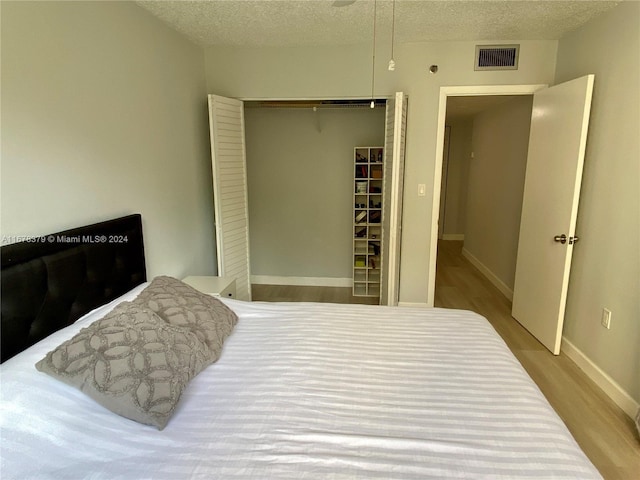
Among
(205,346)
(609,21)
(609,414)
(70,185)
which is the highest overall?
(609,21)

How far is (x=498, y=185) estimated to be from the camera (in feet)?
15.1

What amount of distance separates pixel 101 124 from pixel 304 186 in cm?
254

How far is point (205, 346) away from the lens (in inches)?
62.7

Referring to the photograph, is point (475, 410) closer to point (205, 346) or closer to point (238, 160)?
point (205, 346)

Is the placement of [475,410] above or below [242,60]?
below

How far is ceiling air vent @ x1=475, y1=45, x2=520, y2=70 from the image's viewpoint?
3.14m

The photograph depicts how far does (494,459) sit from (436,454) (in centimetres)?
16

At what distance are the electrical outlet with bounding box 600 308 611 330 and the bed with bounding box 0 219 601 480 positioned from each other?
3.91ft

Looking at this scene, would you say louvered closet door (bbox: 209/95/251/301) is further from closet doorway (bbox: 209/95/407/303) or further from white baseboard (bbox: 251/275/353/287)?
white baseboard (bbox: 251/275/353/287)

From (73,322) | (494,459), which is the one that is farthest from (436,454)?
(73,322)

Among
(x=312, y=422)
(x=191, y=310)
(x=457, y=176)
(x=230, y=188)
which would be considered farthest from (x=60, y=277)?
(x=457, y=176)

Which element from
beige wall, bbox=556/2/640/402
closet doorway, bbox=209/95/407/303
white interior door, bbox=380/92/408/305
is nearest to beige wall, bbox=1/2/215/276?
closet doorway, bbox=209/95/407/303

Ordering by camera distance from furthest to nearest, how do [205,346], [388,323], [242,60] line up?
[242,60], [388,323], [205,346]

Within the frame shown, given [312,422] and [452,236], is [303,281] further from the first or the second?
[452,236]
